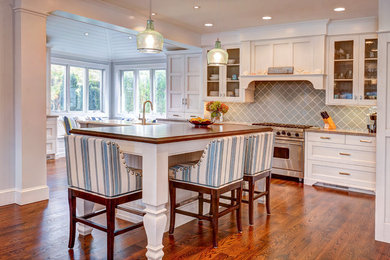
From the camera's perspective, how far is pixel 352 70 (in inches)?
213

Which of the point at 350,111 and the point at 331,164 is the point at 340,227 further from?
the point at 350,111

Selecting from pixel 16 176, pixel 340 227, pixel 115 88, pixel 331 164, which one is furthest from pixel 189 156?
pixel 115 88

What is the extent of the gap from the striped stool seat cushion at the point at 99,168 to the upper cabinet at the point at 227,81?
392 cm

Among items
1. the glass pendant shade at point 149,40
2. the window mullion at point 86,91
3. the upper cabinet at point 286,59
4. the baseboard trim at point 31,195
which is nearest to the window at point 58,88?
the window mullion at point 86,91

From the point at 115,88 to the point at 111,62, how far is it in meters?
0.69

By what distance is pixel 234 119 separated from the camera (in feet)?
22.5

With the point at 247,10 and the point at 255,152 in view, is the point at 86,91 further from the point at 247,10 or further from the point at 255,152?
the point at 255,152

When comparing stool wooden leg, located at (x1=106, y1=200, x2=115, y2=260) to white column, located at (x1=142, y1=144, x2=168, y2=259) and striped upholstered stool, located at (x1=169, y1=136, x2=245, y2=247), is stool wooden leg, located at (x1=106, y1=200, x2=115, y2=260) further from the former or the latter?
striped upholstered stool, located at (x1=169, y1=136, x2=245, y2=247)

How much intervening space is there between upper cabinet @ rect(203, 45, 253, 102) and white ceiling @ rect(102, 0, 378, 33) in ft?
2.42

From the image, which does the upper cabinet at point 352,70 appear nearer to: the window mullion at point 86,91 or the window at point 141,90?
the window at point 141,90

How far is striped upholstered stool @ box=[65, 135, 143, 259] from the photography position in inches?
104

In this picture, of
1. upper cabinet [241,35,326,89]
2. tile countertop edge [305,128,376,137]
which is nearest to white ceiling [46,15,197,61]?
upper cabinet [241,35,326,89]

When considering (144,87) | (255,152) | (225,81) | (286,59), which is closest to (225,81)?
(225,81)

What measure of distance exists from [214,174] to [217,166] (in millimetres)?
73
